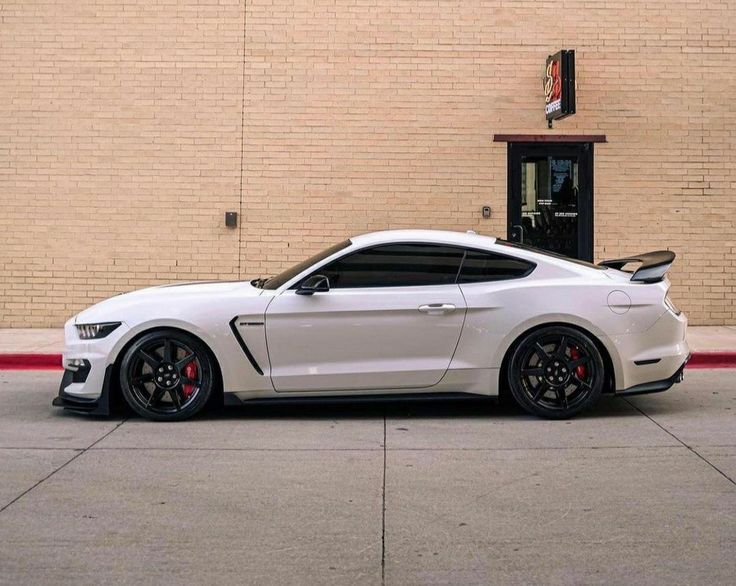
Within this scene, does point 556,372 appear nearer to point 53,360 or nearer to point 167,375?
point 167,375

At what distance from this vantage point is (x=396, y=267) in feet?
26.9

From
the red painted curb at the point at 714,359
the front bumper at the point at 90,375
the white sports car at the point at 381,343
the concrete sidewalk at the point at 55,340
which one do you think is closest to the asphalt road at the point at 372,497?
the front bumper at the point at 90,375

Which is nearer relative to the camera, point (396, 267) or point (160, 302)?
point (160, 302)

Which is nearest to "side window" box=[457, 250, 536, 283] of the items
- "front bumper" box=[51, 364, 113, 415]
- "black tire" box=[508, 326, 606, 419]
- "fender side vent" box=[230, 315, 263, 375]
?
"black tire" box=[508, 326, 606, 419]

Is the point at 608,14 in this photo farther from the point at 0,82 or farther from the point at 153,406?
the point at 153,406

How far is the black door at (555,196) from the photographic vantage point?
46.4 feet

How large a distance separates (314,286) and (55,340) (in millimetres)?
5925

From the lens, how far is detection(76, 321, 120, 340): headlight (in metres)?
8.03

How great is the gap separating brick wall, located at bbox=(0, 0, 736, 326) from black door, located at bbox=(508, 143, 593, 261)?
211 mm

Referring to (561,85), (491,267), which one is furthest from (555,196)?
(491,267)

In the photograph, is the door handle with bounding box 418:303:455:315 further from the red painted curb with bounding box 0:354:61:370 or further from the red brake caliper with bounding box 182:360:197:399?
the red painted curb with bounding box 0:354:61:370

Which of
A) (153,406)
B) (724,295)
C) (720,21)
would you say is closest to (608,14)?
(720,21)

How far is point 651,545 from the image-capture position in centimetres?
494

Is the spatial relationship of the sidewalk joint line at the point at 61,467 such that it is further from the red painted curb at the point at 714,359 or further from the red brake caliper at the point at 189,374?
the red painted curb at the point at 714,359
